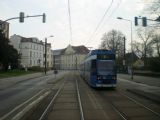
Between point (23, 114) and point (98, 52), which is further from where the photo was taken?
point (98, 52)

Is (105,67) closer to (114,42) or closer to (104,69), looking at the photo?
(104,69)

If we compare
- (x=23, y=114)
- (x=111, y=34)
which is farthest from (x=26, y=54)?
(x=23, y=114)

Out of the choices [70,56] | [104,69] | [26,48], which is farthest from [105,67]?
[70,56]

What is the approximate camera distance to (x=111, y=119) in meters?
11.1

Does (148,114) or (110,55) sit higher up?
(110,55)

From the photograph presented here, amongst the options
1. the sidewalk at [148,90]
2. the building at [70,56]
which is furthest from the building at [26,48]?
the sidewalk at [148,90]

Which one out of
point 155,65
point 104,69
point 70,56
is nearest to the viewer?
point 104,69

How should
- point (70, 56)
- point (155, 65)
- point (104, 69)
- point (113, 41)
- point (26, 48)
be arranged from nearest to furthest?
point (104, 69) → point (155, 65) → point (113, 41) → point (26, 48) → point (70, 56)

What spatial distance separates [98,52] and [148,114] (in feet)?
45.2

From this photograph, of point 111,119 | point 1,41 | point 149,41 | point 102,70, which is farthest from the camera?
point 149,41

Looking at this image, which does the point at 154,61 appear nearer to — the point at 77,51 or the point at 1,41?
the point at 1,41

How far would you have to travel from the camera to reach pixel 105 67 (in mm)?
25391

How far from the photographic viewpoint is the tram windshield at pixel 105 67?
82.8ft

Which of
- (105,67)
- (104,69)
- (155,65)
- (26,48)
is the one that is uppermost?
(26,48)
